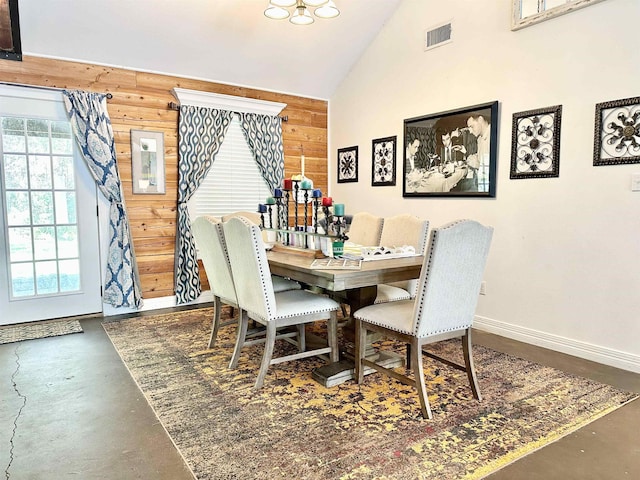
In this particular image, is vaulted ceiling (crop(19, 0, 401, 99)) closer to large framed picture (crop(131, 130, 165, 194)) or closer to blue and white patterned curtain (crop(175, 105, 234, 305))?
blue and white patterned curtain (crop(175, 105, 234, 305))

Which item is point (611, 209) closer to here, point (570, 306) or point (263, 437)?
point (570, 306)

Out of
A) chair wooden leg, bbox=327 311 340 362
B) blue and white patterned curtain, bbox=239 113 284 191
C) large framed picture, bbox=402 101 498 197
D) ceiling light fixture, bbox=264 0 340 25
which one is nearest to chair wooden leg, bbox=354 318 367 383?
chair wooden leg, bbox=327 311 340 362

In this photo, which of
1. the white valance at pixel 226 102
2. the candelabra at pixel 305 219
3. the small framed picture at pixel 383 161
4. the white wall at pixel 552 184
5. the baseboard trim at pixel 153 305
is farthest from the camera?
the small framed picture at pixel 383 161

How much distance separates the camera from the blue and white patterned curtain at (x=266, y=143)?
5.11 metres

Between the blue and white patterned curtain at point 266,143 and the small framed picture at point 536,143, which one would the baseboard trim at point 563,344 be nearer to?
the small framed picture at point 536,143

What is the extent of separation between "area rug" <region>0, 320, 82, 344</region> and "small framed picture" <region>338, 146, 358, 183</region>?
11.2 feet

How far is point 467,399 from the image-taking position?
8.21ft

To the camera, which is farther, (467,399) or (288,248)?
(288,248)

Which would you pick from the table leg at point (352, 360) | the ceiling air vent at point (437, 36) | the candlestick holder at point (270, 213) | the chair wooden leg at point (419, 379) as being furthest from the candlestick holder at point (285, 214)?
the ceiling air vent at point (437, 36)

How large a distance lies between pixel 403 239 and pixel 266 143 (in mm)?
2454

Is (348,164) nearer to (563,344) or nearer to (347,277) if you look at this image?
(563,344)

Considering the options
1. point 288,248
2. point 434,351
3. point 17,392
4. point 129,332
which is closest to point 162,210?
point 129,332

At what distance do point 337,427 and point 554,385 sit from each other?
1.47m

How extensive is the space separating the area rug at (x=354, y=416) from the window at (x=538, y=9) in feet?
8.52
